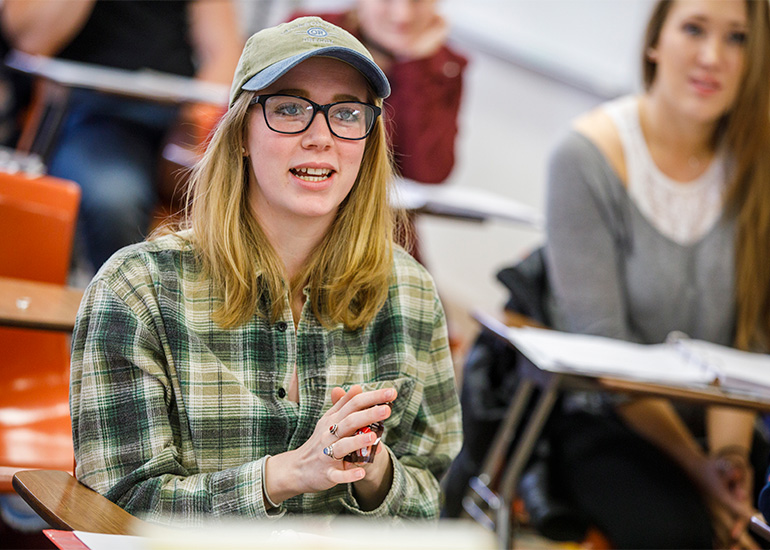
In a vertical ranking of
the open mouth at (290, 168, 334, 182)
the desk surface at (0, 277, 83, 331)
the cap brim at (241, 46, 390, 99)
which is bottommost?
the desk surface at (0, 277, 83, 331)

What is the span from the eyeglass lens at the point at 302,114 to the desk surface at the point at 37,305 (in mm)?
573

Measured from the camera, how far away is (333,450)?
3.36 feet

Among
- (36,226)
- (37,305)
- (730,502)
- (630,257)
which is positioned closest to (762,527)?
(730,502)

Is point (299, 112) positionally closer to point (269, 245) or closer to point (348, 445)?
point (269, 245)

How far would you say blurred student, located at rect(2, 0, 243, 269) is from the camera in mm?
2645

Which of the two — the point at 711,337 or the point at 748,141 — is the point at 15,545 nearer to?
the point at 711,337

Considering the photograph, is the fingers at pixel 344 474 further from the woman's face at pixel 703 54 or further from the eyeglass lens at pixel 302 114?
the woman's face at pixel 703 54

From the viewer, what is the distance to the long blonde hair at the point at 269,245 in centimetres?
117

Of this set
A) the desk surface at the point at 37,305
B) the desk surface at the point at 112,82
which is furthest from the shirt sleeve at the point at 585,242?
the desk surface at the point at 37,305

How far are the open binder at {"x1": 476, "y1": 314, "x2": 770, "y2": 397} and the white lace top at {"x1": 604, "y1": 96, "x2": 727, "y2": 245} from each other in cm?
38

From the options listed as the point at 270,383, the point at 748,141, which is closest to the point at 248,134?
the point at 270,383

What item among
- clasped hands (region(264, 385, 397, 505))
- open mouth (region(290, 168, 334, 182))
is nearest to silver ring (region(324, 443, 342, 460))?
clasped hands (region(264, 385, 397, 505))

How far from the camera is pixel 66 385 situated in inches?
72.2

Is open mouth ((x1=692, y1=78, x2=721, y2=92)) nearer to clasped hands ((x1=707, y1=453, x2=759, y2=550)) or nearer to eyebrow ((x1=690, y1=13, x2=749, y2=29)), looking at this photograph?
eyebrow ((x1=690, y1=13, x2=749, y2=29))
